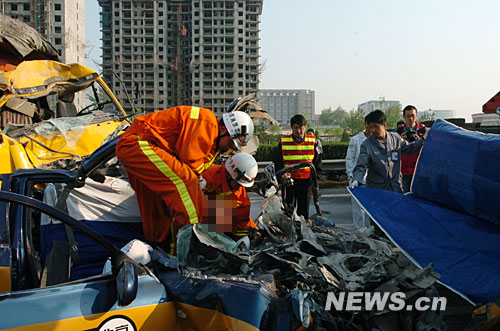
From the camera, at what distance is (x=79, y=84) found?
702cm

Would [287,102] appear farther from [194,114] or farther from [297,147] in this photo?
[194,114]

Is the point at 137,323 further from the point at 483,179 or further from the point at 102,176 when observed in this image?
the point at 483,179

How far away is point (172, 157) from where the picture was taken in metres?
3.20

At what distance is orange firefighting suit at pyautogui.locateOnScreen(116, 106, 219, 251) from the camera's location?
3.12 m

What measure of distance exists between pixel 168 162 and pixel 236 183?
729mm

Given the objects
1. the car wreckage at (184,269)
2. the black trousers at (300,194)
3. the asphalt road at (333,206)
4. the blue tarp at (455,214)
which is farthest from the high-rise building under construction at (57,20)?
the blue tarp at (455,214)

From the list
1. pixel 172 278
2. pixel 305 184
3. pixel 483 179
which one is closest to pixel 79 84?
pixel 305 184

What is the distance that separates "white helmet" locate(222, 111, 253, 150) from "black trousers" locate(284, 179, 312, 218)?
7.67 ft

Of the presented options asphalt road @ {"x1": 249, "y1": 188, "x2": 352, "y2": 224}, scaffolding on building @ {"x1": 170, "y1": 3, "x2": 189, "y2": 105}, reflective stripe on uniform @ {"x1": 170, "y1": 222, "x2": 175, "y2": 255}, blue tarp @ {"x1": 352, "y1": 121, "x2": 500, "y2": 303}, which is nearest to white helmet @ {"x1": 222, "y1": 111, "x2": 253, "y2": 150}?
reflective stripe on uniform @ {"x1": 170, "y1": 222, "x2": 175, "y2": 255}

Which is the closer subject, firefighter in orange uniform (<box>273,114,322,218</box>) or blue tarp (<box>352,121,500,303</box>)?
blue tarp (<box>352,121,500,303</box>)

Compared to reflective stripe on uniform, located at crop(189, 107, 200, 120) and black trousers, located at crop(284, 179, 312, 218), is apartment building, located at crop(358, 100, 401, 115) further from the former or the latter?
reflective stripe on uniform, located at crop(189, 107, 200, 120)

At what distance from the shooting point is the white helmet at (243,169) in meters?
3.54

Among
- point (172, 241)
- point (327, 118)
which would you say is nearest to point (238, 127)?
point (172, 241)

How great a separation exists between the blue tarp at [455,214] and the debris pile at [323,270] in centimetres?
18
